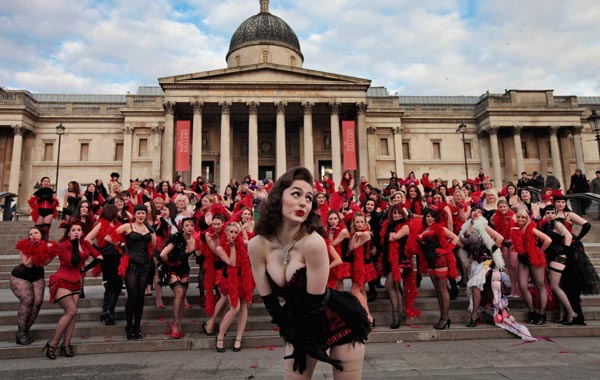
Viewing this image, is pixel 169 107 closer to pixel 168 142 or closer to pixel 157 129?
pixel 168 142

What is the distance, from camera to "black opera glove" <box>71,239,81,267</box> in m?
5.39

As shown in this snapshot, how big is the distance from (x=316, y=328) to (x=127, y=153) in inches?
1406

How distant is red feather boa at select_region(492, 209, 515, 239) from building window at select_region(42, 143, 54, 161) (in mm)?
38428

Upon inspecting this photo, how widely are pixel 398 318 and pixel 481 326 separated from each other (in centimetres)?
137

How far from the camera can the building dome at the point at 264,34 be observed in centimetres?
3744

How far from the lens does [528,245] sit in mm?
6500

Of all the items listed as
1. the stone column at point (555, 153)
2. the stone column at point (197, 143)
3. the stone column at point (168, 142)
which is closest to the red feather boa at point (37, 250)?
the stone column at point (197, 143)

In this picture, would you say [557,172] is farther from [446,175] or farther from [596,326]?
[596,326]

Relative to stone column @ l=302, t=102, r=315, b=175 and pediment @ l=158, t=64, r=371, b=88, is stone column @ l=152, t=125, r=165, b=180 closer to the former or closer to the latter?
pediment @ l=158, t=64, r=371, b=88

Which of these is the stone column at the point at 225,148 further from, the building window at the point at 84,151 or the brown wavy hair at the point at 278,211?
the brown wavy hair at the point at 278,211

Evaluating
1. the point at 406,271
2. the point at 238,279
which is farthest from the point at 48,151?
the point at 406,271

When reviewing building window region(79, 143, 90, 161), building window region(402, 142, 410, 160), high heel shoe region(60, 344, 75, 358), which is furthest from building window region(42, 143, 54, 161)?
high heel shoe region(60, 344, 75, 358)

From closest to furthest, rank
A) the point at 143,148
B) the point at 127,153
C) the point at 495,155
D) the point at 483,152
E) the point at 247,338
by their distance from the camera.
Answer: the point at 247,338
the point at 127,153
the point at 143,148
the point at 495,155
the point at 483,152

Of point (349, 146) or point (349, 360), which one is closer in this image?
point (349, 360)
